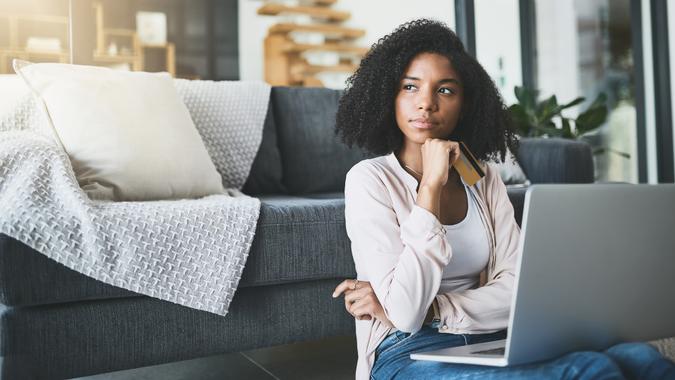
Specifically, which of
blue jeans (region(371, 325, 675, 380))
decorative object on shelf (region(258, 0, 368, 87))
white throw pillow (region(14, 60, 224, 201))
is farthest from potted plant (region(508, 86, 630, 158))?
blue jeans (region(371, 325, 675, 380))

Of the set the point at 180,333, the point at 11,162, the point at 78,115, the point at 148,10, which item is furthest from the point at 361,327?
the point at 148,10

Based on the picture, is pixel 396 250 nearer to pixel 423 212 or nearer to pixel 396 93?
pixel 423 212

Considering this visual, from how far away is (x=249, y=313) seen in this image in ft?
4.84

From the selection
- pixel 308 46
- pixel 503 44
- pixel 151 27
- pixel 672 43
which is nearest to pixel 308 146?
pixel 503 44

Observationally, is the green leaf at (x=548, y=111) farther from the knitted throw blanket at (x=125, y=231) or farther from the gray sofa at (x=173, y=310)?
the knitted throw blanket at (x=125, y=231)

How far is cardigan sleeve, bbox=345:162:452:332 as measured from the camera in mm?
970

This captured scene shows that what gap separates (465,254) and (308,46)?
4414mm

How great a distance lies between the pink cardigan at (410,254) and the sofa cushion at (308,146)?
1.12 metres

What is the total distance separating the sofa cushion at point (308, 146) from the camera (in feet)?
7.58

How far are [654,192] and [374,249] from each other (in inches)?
16.5

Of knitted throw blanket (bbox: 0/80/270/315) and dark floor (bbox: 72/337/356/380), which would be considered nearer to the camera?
knitted throw blanket (bbox: 0/80/270/315)

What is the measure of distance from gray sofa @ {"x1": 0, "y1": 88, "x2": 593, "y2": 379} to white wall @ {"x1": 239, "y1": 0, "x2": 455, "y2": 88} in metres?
3.14

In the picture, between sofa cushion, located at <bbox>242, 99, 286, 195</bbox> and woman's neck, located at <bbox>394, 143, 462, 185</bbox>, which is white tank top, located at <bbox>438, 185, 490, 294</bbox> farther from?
sofa cushion, located at <bbox>242, 99, 286, 195</bbox>

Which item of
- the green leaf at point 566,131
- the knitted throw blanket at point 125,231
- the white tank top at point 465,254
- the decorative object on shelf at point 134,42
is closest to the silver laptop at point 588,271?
the white tank top at point 465,254
